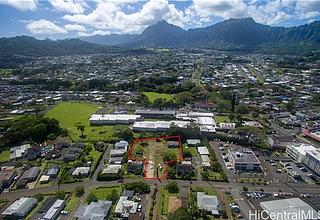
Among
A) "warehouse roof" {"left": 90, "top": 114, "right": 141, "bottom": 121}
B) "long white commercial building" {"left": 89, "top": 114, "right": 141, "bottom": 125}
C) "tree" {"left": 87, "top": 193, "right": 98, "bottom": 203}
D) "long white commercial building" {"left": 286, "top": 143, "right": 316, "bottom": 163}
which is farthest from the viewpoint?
"warehouse roof" {"left": 90, "top": 114, "right": 141, "bottom": 121}

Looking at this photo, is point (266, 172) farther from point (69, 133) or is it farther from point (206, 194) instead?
point (69, 133)

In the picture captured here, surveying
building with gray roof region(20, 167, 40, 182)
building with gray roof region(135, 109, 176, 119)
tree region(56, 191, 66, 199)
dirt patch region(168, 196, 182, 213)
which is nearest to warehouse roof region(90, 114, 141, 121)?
building with gray roof region(135, 109, 176, 119)

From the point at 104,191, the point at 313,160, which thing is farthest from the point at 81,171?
the point at 313,160

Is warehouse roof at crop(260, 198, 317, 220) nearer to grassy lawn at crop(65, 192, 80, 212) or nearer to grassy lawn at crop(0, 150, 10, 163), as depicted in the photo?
grassy lawn at crop(65, 192, 80, 212)

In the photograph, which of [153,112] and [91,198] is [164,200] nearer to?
[91,198]

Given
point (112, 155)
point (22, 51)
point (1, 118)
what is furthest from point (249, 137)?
point (22, 51)
